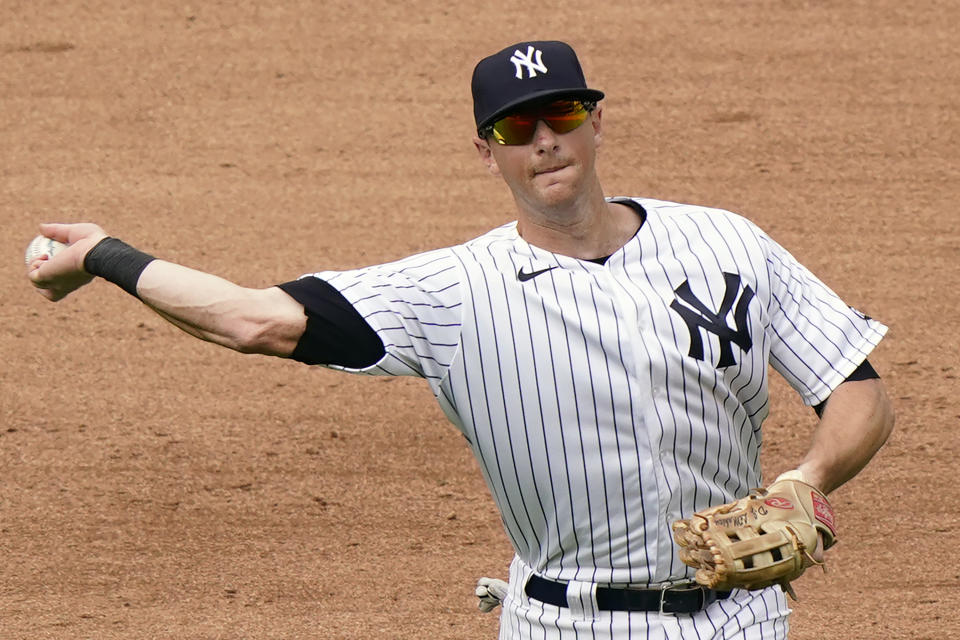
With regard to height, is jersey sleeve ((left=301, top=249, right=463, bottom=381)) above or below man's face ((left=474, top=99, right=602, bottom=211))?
below

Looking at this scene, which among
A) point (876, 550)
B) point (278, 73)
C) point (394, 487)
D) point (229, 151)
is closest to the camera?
point (876, 550)

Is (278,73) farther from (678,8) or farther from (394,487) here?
(394,487)

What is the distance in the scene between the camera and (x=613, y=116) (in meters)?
8.15

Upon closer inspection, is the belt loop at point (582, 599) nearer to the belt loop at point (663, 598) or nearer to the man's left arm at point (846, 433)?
the belt loop at point (663, 598)

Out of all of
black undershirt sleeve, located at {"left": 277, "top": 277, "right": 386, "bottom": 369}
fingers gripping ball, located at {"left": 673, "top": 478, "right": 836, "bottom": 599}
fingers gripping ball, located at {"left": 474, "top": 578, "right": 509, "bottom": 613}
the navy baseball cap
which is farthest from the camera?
fingers gripping ball, located at {"left": 474, "top": 578, "right": 509, "bottom": 613}

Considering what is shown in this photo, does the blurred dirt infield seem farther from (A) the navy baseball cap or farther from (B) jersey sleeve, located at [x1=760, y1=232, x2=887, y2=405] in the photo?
(A) the navy baseball cap

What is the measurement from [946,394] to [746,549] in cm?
394

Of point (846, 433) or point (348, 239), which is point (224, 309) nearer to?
point (846, 433)

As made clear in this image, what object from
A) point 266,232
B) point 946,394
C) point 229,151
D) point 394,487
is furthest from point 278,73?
point 946,394

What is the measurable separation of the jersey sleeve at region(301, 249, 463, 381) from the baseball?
1.71ft

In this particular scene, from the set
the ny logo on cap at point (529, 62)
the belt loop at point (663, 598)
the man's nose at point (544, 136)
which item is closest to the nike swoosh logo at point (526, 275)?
the man's nose at point (544, 136)

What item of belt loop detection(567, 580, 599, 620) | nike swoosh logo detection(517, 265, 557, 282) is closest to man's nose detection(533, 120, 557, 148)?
nike swoosh logo detection(517, 265, 557, 282)

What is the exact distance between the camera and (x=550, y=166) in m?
2.62

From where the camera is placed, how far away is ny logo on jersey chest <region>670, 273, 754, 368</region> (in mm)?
2559
